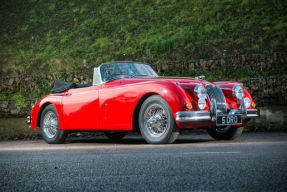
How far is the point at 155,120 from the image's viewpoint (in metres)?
5.18

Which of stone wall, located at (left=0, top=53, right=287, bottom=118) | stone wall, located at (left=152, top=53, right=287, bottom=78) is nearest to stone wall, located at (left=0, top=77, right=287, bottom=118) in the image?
stone wall, located at (left=0, top=53, right=287, bottom=118)

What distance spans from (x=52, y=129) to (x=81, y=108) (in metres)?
1.10

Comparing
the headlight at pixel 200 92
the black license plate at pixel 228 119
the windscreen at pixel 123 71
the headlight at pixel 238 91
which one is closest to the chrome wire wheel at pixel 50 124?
the windscreen at pixel 123 71

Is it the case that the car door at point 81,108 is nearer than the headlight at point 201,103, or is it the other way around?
the headlight at point 201,103

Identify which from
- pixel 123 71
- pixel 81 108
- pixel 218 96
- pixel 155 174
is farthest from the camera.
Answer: pixel 123 71

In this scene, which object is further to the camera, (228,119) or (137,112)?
(137,112)

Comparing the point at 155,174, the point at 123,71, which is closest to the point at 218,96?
the point at 123,71

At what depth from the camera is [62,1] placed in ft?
90.7

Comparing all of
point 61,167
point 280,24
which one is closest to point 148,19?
point 280,24

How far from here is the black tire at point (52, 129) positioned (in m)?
6.79

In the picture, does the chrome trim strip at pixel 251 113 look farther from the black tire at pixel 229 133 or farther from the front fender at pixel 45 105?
the front fender at pixel 45 105

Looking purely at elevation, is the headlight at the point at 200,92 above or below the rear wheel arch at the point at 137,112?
above

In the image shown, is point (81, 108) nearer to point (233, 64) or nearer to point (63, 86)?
point (63, 86)

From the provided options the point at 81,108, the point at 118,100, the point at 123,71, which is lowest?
the point at 81,108
